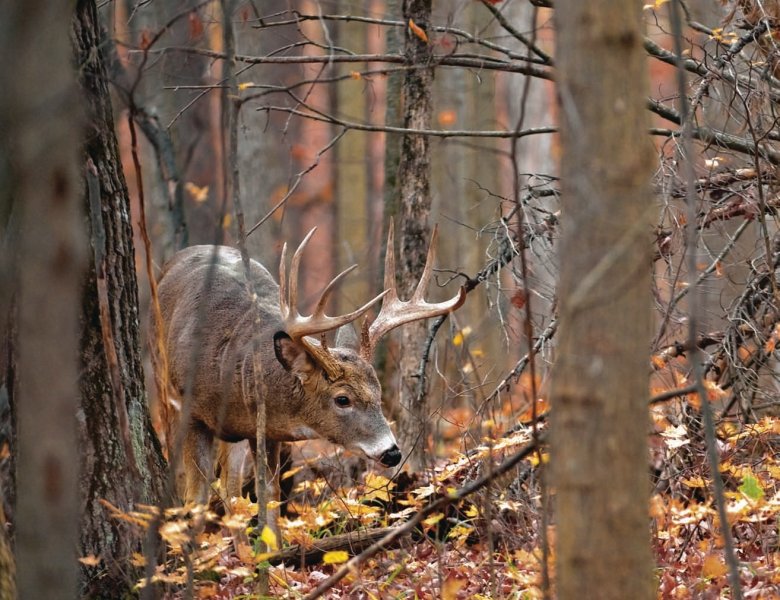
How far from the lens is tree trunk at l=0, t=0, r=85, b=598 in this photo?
3137 mm

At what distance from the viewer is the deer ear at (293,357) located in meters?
7.88

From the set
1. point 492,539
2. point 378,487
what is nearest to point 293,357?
point 378,487

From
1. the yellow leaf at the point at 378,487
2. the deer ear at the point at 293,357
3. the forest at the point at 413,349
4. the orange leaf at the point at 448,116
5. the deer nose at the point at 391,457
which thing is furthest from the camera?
the orange leaf at the point at 448,116

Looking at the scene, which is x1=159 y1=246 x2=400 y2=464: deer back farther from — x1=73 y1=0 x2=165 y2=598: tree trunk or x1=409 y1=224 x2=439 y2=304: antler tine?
x1=73 y1=0 x2=165 y2=598: tree trunk

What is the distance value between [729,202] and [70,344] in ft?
15.6

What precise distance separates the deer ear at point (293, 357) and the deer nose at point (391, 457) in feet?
2.95

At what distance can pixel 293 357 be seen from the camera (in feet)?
26.3

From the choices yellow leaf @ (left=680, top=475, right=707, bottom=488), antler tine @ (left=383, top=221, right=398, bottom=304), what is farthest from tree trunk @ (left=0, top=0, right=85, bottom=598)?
antler tine @ (left=383, top=221, right=398, bottom=304)

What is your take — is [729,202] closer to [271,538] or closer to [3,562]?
[271,538]

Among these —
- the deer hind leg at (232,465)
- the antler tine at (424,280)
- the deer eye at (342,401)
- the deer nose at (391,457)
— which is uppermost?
the antler tine at (424,280)

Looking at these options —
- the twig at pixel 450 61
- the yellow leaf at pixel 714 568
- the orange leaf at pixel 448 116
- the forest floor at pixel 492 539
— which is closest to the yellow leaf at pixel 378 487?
the forest floor at pixel 492 539

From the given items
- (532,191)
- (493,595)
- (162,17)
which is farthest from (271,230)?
(493,595)

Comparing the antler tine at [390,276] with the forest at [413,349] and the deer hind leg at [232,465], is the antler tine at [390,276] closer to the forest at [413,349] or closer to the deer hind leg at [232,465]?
the forest at [413,349]

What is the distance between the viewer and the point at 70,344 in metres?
3.25
